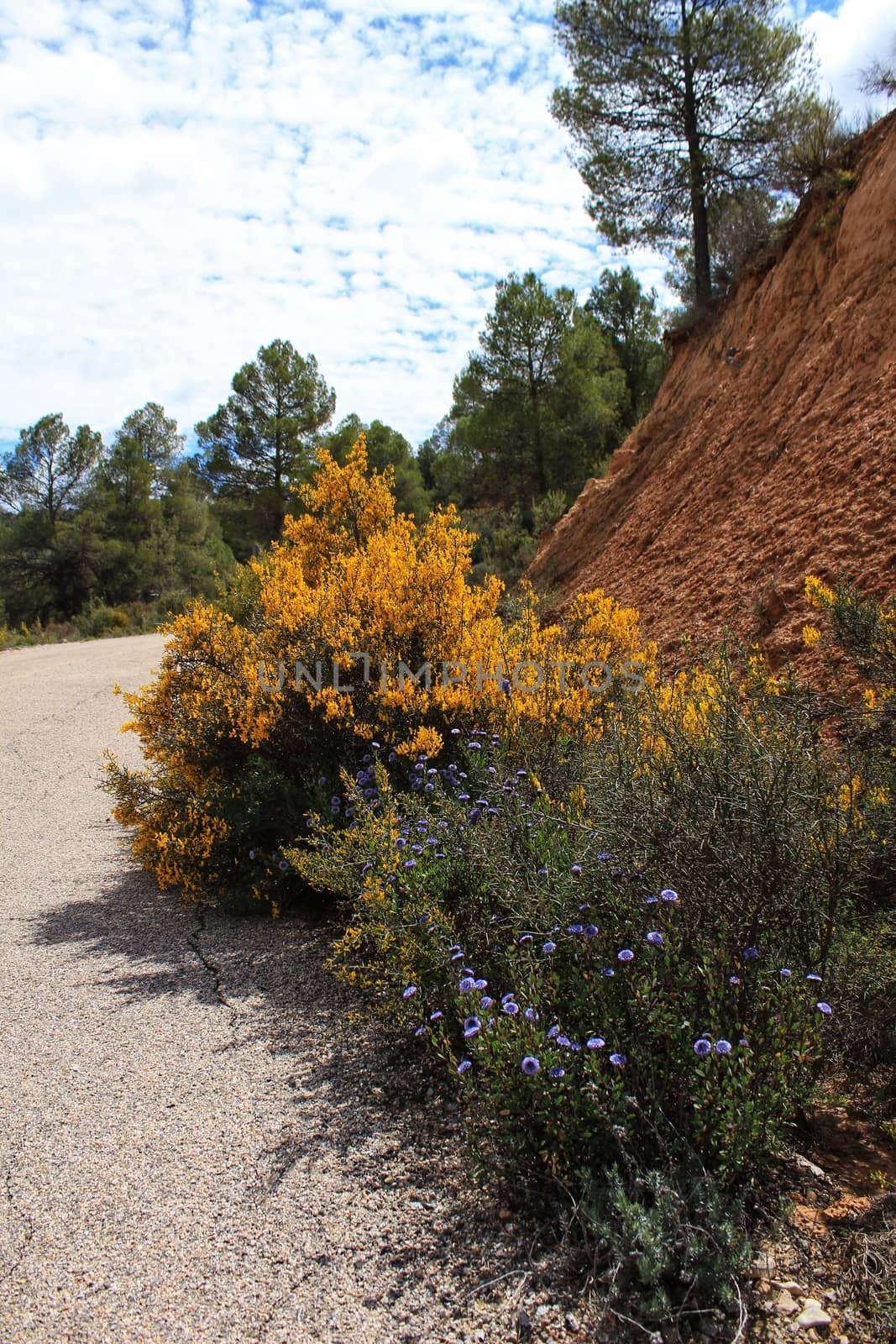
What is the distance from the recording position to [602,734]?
415 centimetres

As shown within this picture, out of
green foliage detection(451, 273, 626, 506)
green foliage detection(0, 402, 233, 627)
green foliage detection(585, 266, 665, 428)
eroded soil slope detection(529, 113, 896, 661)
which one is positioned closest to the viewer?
eroded soil slope detection(529, 113, 896, 661)

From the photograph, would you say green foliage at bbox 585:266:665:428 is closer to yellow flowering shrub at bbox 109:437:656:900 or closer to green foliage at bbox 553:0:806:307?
green foliage at bbox 553:0:806:307

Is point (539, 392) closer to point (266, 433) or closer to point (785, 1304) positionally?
point (266, 433)

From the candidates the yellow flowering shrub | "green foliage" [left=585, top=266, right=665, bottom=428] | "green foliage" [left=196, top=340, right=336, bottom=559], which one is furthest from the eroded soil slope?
"green foliage" [left=196, top=340, right=336, bottom=559]

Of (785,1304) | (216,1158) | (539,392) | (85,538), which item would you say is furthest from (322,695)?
(85,538)

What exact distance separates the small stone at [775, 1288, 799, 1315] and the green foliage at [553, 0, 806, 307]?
1267cm

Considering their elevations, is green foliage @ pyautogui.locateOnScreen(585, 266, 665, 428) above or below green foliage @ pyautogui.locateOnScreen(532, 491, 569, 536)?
above

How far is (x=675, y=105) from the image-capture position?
11953 mm

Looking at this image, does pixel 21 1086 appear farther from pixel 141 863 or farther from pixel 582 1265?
pixel 141 863

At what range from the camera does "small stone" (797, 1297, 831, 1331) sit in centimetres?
176

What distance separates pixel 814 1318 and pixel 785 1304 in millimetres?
68

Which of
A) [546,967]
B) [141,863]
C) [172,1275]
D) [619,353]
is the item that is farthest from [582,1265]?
[619,353]

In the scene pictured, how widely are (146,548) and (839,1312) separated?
33107 mm

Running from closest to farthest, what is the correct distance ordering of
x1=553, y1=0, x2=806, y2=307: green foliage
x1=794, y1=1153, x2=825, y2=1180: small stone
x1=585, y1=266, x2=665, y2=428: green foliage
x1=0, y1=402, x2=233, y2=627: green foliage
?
x1=794, y1=1153, x2=825, y2=1180: small stone, x1=553, y1=0, x2=806, y2=307: green foliage, x1=585, y1=266, x2=665, y2=428: green foliage, x1=0, y1=402, x2=233, y2=627: green foliage
